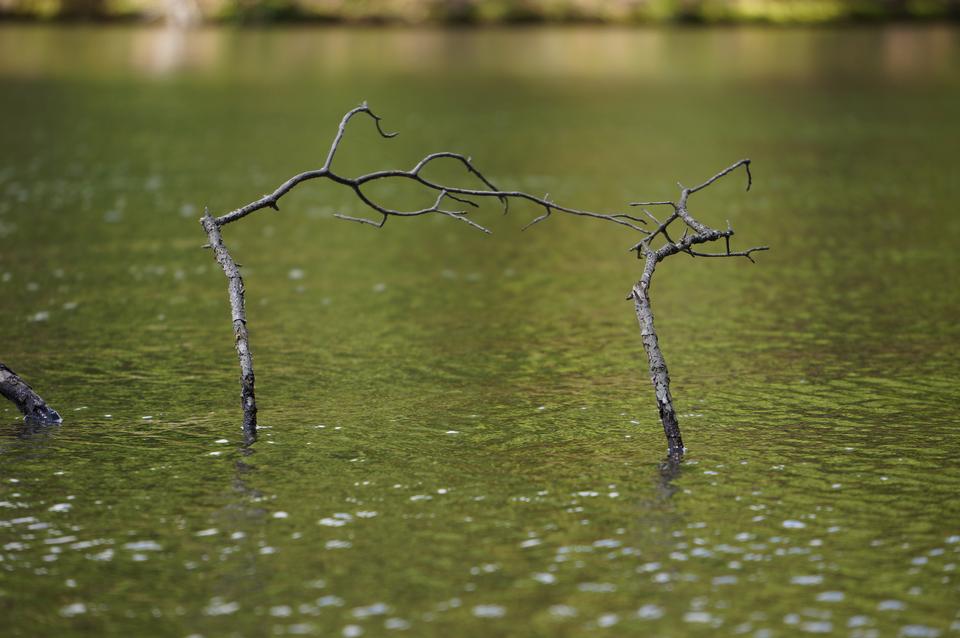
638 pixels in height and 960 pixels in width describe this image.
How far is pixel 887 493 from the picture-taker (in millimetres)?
16875

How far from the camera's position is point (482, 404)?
2103cm

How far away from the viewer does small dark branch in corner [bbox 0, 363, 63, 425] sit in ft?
62.9

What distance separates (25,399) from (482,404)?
5.94 m

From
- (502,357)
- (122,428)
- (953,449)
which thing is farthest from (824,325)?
(122,428)

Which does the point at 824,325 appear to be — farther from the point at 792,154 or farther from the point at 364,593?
the point at 792,154

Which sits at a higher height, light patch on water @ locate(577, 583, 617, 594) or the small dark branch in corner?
the small dark branch in corner

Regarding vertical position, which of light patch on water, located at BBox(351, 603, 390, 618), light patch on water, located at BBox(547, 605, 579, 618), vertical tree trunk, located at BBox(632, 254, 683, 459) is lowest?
light patch on water, located at BBox(547, 605, 579, 618)

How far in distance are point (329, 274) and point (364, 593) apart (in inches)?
727

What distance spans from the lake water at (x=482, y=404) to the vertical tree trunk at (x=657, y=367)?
36 cm

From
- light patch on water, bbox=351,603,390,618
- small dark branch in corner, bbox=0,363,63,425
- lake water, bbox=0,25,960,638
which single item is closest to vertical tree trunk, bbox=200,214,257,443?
lake water, bbox=0,25,960,638

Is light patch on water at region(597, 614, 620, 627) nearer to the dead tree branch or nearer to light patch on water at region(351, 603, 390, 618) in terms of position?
light patch on water at region(351, 603, 390, 618)

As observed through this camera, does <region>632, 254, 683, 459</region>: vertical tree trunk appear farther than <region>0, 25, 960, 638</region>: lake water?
Yes

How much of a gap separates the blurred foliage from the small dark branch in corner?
12166 centimetres

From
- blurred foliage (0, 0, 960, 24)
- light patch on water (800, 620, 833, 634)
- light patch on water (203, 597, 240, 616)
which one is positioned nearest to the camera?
light patch on water (800, 620, 833, 634)
